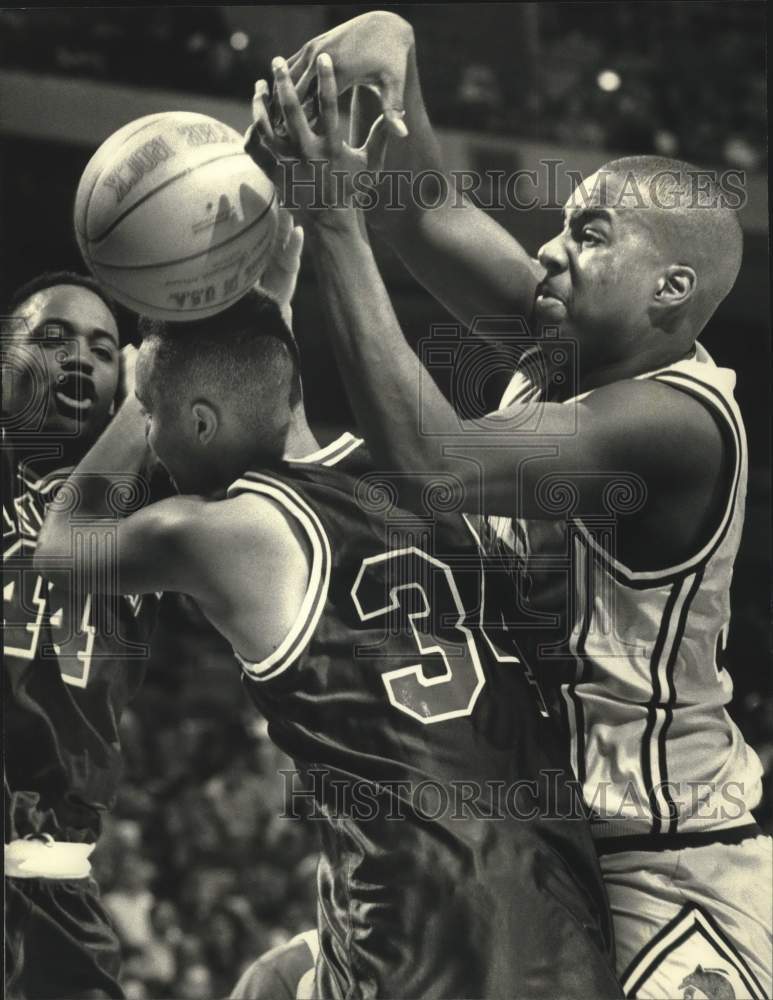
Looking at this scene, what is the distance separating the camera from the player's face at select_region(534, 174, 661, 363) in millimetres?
2260

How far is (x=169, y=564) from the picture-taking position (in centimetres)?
229

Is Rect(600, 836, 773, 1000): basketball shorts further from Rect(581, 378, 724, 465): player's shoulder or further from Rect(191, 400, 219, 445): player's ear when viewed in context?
Rect(191, 400, 219, 445): player's ear

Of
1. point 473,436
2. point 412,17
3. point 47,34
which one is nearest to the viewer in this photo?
point 473,436

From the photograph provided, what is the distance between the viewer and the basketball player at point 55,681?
7.98ft

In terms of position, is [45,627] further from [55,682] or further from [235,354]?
[235,354]

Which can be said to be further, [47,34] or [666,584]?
[47,34]

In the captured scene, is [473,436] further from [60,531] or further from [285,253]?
[60,531]

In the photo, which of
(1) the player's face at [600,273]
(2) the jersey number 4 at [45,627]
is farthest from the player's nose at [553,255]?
(2) the jersey number 4 at [45,627]

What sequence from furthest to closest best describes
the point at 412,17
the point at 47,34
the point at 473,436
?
the point at 47,34, the point at 412,17, the point at 473,436

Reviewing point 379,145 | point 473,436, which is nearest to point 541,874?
point 473,436

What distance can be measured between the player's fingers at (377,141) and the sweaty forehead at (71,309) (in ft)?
1.86

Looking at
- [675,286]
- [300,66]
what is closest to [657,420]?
[675,286]

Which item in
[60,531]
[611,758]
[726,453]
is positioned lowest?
[611,758]

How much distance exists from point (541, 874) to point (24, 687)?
3.47 feet
